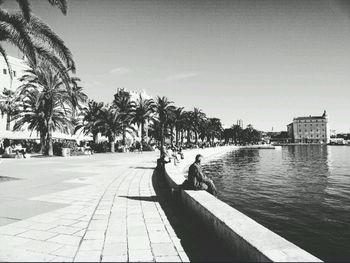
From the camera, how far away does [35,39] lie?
38.5 ft

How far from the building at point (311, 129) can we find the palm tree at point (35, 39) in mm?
177573

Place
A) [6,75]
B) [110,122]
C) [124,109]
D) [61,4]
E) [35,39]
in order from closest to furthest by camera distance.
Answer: [61,4] → [35,39] → [110,122] → [124,109] → [6,75]

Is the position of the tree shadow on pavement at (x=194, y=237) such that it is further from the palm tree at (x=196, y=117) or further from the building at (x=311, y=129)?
the building at (x=311, y=129)

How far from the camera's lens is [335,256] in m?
6.26

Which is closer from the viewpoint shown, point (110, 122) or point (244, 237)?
point (244, 237)

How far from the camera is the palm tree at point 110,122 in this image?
41.2m

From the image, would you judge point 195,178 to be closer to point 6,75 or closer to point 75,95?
point 75,95

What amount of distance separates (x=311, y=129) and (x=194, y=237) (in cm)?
18350

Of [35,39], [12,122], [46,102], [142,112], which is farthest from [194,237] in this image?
[12,122]

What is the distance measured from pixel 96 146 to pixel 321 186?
33.0 m

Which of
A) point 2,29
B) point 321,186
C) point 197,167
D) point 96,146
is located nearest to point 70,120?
point 96,146

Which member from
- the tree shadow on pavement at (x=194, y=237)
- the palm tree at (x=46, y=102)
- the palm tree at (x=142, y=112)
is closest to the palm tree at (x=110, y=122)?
the palm tree at (x=142, y=112)

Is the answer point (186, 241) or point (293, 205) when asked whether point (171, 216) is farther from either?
point (293, 205)

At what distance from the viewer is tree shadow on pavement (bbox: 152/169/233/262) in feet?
13.7
